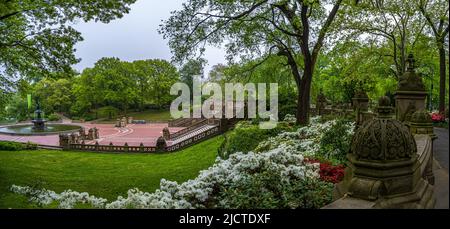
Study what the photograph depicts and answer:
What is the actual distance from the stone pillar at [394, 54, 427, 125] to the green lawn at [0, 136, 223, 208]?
892cm

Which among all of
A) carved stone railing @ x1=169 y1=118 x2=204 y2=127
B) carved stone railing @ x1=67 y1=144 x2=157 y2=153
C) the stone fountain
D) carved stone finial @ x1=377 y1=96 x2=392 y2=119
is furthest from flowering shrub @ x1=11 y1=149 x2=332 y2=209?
carved stone railing @ x1=169 y1=118 x2=204 y2=127

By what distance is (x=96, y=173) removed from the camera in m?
17.9

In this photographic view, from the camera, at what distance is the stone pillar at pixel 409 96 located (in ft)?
33.4

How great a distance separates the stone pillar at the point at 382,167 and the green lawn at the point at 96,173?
788 centimetres

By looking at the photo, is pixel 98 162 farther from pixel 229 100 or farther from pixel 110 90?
pixel 110 90

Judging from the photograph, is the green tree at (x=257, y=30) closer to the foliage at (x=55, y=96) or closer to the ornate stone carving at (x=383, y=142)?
the ornate stone carving at (x=383, y=142)

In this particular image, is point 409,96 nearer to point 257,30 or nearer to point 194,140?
point 257,30

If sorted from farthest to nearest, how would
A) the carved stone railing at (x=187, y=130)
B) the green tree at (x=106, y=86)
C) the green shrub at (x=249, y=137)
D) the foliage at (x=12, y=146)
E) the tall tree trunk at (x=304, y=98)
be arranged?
1. the green tree at (x=106, y=86)
2. the carved stone railing at (x=187, y=130)
3. the foliage at (x=12, y=146)
4. the tall tree trunk at (x=304, y=98)
5. the green shrub at (x=249, y=137)

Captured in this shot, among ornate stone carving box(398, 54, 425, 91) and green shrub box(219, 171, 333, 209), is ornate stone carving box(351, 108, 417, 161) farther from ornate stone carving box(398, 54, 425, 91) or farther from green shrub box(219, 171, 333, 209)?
ornate stone carving box(398, 54, 425, 91)

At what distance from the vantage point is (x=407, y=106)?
10688 mm

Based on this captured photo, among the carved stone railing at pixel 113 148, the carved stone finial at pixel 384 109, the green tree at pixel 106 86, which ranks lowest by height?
the carved stone railing at pixel 113 148

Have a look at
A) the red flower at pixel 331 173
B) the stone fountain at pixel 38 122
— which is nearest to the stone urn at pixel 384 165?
the red flower at pixel 331 173

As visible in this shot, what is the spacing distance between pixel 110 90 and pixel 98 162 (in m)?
34.7
